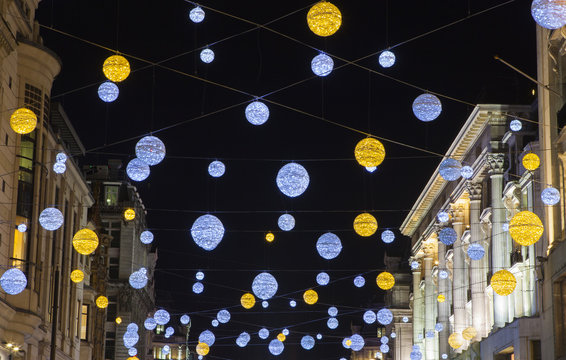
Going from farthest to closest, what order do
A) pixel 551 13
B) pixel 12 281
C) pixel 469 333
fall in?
pixel 469 333 → pixel 12 281 → pixel 551 13

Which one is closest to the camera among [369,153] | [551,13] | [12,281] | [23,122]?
[551,13]

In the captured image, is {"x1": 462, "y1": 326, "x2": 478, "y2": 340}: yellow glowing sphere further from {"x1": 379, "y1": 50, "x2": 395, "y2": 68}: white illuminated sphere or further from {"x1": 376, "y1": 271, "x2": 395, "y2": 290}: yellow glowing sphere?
{"x1": 379, "y1": 50, "x2": 395, "y2": 68}: white illuminated sphere

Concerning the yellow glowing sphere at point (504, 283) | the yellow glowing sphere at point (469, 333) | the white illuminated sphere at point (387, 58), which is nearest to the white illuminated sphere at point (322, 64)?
the white illuminated sphere at point (387, 58)

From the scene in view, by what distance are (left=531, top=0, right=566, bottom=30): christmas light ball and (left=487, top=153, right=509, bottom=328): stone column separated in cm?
2678

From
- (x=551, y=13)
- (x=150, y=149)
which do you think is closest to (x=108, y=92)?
(x=150, y=149)

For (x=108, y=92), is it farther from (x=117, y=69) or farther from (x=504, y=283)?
(x=504, y=283)

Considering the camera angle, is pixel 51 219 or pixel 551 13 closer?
pixel 551 13

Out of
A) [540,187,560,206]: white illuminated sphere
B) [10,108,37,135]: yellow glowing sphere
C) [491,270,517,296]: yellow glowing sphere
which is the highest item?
[10,108,37,135]: yellow glowing sphere

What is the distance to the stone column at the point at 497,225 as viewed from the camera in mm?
44500

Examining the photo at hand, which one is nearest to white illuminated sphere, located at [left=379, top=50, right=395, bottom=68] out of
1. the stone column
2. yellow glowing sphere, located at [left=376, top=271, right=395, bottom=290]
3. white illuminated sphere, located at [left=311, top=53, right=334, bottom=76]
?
white illuminated sphere, located at [left=311, top=53, right=334, bottom=76]

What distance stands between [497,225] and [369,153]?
23445mm

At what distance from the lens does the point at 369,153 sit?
23312mm

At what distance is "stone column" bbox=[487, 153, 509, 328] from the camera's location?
44.5 m

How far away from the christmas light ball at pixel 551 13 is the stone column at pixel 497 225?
26.8 metres
